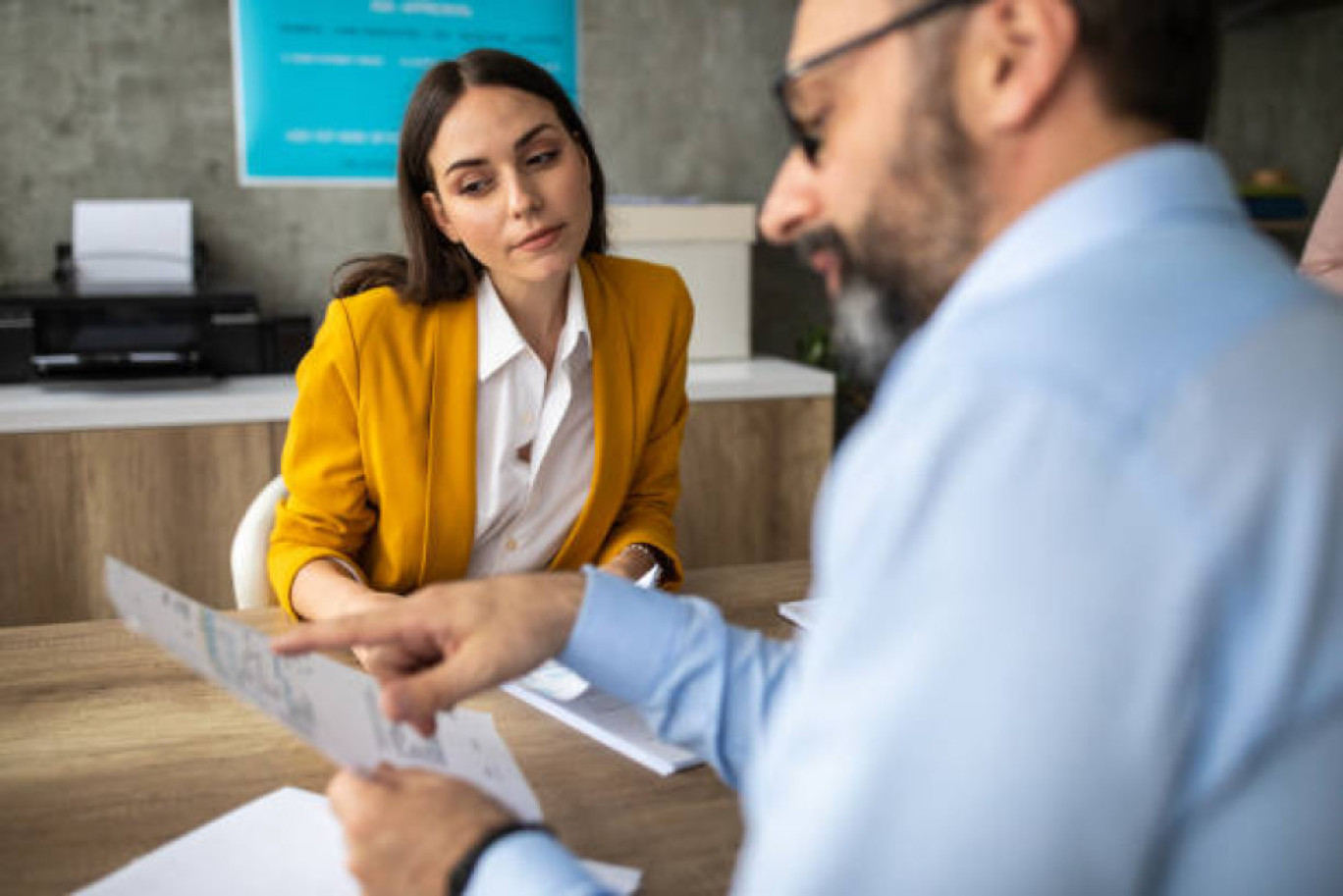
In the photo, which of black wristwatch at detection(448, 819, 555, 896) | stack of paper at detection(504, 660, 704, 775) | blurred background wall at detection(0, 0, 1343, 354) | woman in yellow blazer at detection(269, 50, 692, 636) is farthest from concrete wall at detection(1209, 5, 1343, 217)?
black wristwatch at detection(448, 819, 555, 896)

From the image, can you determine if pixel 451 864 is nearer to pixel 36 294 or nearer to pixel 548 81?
pixel 548 81

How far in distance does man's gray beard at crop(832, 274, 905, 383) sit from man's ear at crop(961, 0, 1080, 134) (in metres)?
0.14

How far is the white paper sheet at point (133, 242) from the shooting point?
2701 mm

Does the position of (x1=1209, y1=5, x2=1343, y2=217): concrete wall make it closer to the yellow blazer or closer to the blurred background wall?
the blurred background wall

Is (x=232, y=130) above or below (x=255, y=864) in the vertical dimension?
above

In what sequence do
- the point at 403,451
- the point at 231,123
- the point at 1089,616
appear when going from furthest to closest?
1. the point at 231,123
2. the point at 403,451
3. the point at 1089,616

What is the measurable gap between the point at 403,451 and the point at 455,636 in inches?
25.4

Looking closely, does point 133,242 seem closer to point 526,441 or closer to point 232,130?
point 232,130

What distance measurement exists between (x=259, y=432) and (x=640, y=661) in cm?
190

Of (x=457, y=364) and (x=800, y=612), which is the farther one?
(x=457, y=364)

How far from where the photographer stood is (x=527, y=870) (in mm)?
620

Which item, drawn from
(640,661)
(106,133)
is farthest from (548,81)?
(106,133)

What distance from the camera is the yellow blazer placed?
55.7 inches

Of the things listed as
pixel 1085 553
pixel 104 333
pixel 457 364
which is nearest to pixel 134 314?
pixel 104 333
